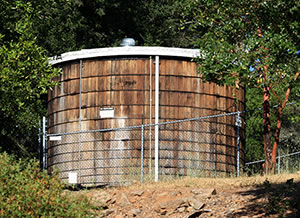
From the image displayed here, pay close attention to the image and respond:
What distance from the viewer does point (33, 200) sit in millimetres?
13922

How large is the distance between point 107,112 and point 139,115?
1.11 meters

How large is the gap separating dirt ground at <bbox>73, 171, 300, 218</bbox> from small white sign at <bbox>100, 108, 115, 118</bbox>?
4.41m

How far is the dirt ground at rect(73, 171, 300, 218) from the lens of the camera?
12148 millimetres

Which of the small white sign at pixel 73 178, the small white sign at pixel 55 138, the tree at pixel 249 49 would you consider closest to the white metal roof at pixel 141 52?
the tree at pixel 249 49

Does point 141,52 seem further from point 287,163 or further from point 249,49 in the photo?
point 287,163

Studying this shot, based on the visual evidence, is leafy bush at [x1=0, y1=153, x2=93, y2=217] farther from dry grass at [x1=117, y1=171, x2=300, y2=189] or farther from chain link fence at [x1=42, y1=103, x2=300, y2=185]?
chain link fence at [x1=42, y1=103, x2=300, y2=185]

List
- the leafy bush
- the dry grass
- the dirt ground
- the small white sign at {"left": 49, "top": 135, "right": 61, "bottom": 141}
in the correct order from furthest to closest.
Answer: the small white sign at {"left": 49, "top": 135, "right": 61, "bottom": 141}, the dry grass, the leafy bush, the dirt ground

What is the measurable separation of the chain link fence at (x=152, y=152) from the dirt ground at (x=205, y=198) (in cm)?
341

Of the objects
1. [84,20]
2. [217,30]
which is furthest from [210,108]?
[84,20]

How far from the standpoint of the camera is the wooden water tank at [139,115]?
19.8 metres

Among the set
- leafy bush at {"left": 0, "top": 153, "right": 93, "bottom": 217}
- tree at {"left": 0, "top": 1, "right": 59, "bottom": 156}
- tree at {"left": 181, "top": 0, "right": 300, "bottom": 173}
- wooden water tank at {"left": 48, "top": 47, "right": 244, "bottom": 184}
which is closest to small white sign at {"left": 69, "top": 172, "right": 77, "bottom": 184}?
wooden water tank at {"left": 48, "top": 47, "right": 244, "bottom": 184}

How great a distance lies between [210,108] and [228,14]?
150 inches

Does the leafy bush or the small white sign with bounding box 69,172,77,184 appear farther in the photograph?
the small white sign with bounding box 69,172,77,184

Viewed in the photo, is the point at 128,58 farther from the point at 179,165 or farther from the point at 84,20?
the point at 84,20
